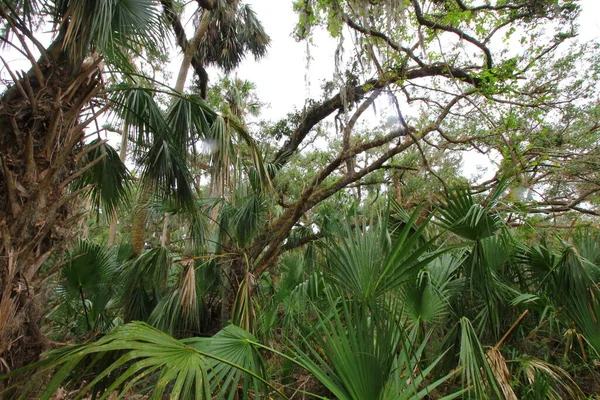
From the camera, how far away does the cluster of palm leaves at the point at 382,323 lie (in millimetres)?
1788

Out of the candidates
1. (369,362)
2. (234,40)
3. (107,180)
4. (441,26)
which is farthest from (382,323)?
(234,40)

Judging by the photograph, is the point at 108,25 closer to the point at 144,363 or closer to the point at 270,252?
the point at 144,363

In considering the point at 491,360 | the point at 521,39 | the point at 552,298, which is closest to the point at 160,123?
the point at 491,360

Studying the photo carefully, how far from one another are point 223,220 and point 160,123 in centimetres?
178

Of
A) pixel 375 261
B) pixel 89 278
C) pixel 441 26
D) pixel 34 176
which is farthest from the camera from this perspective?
pixel 441 26

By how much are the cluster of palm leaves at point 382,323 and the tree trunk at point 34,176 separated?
488 millimetres

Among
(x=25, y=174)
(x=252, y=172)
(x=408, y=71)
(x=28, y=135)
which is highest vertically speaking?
(x=408, y=71)

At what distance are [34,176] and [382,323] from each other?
2.69 m

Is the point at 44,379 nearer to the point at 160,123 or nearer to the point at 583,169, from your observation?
the point at 160,123

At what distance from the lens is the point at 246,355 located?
2.16 metres

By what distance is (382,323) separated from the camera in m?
1.82

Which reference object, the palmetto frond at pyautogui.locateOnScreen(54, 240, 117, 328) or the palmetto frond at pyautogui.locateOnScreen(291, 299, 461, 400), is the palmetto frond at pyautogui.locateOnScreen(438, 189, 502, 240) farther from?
the palmetto frond at pyautogui.locateOnScreen(54, 240, 117, 328)

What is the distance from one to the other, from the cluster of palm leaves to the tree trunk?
1.60ft

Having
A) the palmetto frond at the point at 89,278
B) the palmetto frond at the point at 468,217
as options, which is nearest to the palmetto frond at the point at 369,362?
the palmetto frond at the point at 468,217
